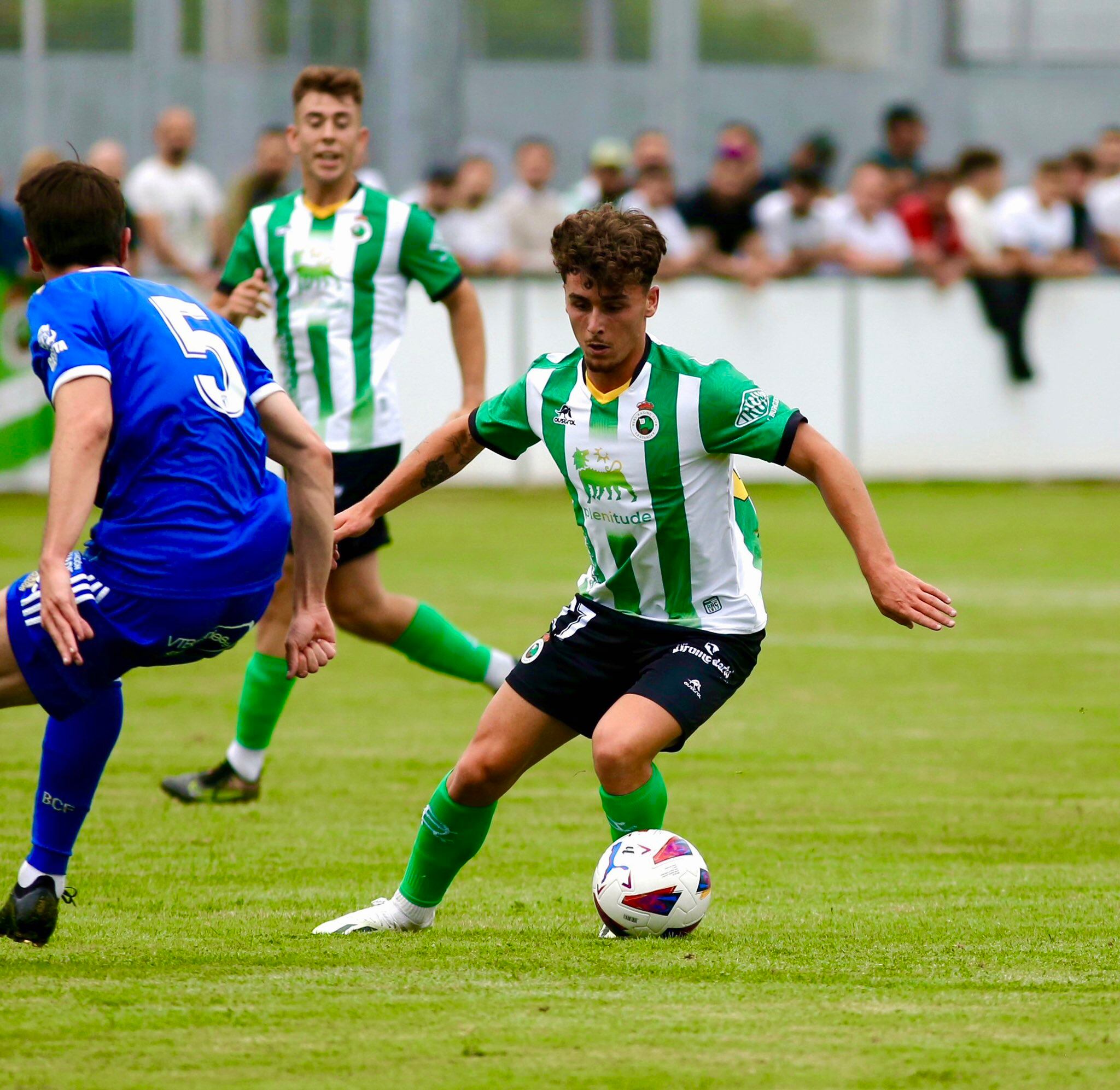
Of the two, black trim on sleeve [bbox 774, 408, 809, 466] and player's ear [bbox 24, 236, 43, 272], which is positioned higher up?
player's ear [bbox 24, 236, 43, 272]

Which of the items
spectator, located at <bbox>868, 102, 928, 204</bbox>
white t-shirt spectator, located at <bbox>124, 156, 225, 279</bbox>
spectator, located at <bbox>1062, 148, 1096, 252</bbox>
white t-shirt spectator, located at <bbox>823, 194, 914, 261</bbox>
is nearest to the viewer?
white t-shirt spectator, located at <bbox>124, 156, 225, 279</bbox>

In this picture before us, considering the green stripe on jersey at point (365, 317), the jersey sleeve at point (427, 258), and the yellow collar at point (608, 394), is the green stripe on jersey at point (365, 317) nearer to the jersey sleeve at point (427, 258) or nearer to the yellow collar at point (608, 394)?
the jersey sleeve at point (427, 258)

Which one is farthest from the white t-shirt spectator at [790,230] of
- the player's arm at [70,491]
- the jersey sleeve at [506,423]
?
the player's arm at [70,491]

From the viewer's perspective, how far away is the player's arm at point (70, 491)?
161 inches

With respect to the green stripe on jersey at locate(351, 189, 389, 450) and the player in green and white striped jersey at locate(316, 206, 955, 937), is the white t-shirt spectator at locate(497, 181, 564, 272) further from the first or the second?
the player in green and white striped jersey at locate(316, 206, 955, 937)

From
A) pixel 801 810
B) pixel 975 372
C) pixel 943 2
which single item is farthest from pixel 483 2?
pixel 801 810

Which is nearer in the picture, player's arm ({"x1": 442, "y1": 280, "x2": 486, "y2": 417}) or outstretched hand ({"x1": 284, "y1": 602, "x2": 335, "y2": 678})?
outstretched hand ({"x1": 284, "y1": 602, "x2": 335, "y2": 678})

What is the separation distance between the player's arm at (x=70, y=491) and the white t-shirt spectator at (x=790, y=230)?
40.5ft

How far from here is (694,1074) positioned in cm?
353

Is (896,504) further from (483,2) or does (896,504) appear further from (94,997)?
(94,997)

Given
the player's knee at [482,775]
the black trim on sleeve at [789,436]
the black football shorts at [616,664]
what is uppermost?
the black trim on sleeve at [789,436]

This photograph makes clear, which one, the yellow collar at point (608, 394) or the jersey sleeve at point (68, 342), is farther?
the yellow collar at point (608, 394)

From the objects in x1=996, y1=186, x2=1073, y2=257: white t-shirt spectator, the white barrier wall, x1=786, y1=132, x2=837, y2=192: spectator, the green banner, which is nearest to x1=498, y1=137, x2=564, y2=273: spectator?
the white barrier wall

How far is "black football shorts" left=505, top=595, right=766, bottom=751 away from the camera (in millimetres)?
4730
